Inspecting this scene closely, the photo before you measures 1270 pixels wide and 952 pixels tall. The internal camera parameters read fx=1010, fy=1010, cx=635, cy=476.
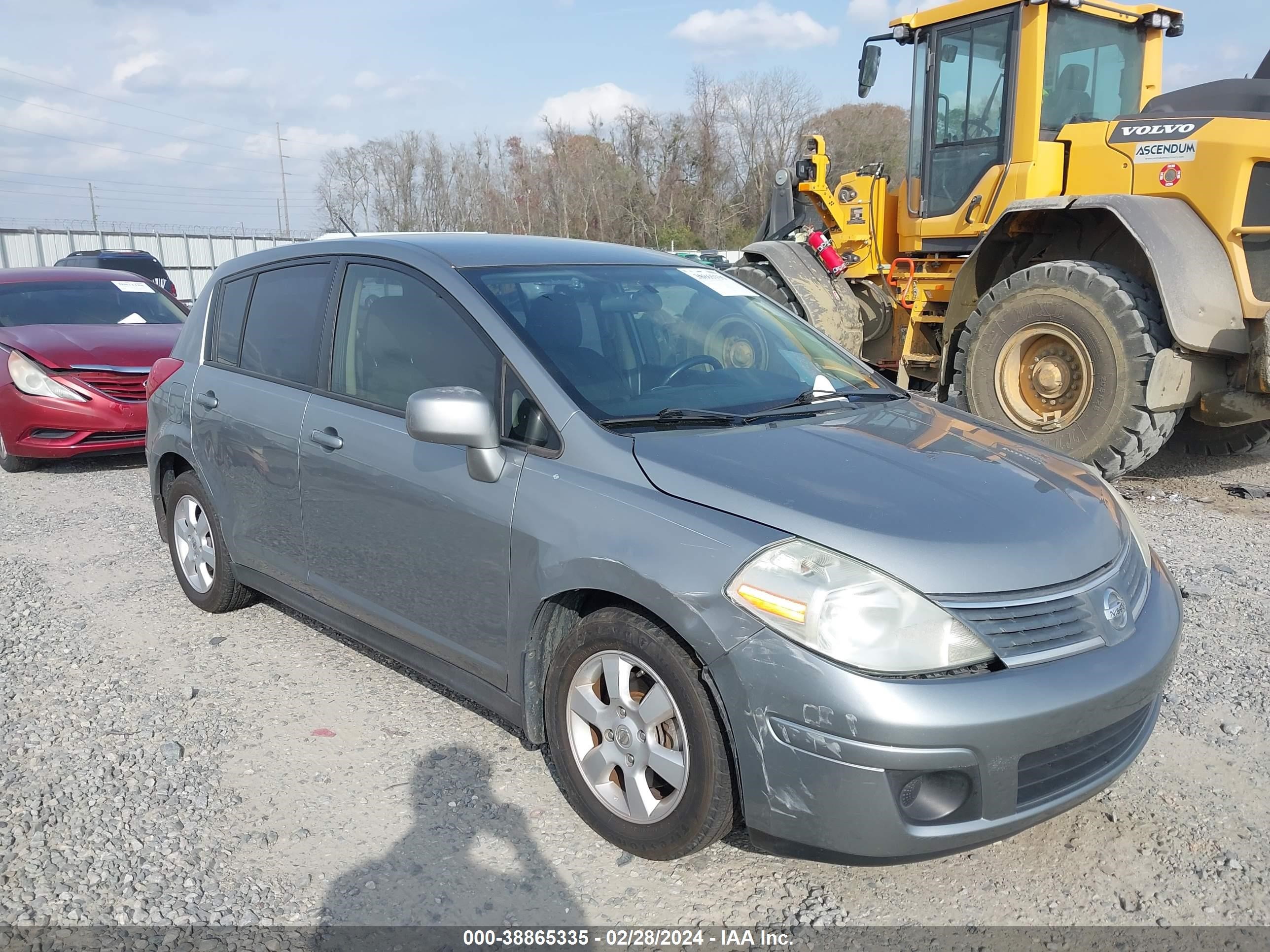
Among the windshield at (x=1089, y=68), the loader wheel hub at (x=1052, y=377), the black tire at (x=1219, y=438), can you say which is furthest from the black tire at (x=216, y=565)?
the black tire at (x=1219, y=438)

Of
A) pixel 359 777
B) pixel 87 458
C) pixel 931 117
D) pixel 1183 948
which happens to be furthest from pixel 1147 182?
pixel 87 458

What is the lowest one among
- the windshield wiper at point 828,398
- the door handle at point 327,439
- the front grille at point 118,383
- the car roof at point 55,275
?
the front grille at point 118,383

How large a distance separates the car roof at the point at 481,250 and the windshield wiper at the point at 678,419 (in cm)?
92

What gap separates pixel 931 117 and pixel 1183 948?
7.05 metres

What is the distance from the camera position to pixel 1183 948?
2521 millimetres

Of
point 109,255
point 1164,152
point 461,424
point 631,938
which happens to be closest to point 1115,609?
point 631,938

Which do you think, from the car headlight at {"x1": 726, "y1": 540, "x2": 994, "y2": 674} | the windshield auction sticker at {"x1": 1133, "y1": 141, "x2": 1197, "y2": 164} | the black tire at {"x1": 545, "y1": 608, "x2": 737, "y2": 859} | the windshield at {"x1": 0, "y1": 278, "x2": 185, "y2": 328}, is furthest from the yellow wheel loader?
the windshield at {"x1": 0, "y1": 278, "x2": 185, "y2": 328}

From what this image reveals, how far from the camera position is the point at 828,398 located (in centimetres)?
363

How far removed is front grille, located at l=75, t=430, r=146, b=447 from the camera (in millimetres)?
8086

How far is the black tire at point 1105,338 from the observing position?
632cm

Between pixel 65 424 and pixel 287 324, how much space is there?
4799mm

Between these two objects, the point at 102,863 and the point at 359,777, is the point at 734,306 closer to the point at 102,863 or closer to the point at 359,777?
the point at 359,777

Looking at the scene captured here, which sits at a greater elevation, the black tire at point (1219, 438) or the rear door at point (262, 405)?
the rear door at point (262, 405)

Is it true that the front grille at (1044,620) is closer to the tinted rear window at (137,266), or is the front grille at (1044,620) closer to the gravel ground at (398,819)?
the gravel ground at (398,819)
